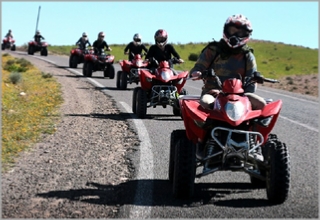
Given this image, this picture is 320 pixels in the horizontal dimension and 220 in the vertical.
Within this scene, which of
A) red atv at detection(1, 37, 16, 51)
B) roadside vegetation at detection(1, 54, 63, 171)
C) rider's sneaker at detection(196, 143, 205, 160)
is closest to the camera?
rider's sneaker at detection(196, 143, 205, 160)

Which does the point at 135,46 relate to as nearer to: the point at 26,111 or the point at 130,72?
the point at 130,72

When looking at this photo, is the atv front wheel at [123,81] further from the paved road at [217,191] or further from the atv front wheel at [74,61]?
the atv front wheel at [74,61]

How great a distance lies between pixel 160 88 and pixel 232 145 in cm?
799

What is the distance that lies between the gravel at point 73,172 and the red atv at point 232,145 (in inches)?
32.8

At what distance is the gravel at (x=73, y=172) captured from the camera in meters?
6.57

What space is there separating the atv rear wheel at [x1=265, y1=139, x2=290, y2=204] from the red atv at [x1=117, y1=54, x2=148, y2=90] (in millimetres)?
14093

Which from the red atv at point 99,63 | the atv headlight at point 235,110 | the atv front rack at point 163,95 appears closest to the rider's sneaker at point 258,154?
the atv headlight at point 235,110

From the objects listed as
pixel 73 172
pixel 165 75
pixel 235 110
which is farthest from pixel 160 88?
pixel 235 110

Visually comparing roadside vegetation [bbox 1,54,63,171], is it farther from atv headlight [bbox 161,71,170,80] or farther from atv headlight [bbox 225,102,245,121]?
atv headlight [bbox 225,102,245,121]

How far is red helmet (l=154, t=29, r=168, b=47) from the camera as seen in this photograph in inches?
625

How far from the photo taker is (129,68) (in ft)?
69.9

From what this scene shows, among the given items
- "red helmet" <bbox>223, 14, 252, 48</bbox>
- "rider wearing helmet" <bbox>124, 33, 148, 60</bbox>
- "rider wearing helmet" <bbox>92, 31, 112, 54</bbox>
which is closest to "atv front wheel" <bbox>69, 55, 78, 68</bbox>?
"rider wearing helmet" <bbox>92, 31, 112, 54</bbox>

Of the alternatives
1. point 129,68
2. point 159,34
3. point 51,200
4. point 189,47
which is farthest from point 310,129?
point 189,47

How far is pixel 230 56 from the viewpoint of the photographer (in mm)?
8422
